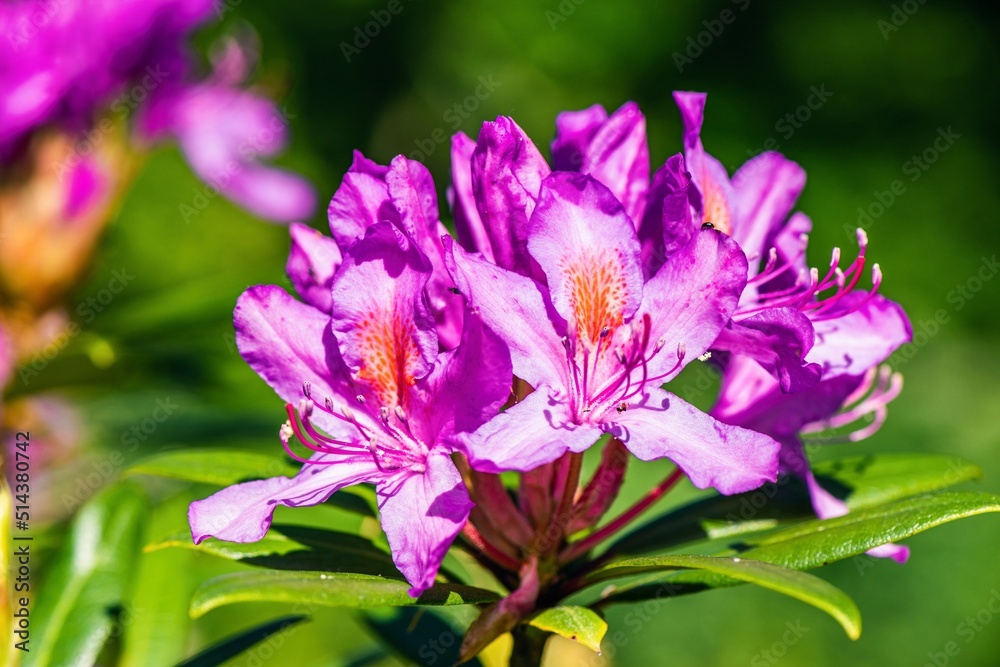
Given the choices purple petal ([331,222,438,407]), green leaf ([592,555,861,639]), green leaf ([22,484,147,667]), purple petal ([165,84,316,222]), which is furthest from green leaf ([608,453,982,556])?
purple petal ([165,84,316,222])

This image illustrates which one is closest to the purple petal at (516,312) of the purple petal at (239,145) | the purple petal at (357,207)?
the purple petal at (357,207)

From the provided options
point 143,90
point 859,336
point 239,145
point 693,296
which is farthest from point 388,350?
point 239,145

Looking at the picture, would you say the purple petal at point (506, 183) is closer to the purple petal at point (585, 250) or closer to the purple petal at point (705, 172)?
the purple petal at point (585, 250)

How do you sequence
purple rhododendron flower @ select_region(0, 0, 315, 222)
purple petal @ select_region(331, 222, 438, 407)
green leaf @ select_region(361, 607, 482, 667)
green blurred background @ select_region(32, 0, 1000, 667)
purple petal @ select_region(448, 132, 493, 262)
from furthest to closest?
green blurred background @ select_region(32, 0, 1000, 667)
purple rhododendron flower @ select_region(0, 0, 315, 222)
green leaf @ select_region(361, 607, 482, 667)
purple petal @ select_region(448, 132, 493, 262)
purple petal @ select_region(331, 222, 438, 407)

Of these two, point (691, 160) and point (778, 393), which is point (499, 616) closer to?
point (778, 393)

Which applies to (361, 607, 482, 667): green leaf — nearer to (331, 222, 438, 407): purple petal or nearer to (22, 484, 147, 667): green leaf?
(22, 484, 147, 667): green leaf

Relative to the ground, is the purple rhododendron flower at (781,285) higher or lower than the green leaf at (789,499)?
higher

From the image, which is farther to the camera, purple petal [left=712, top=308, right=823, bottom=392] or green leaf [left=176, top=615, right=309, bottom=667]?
green leaf [left=176, top=615, right=309, bottom=667]

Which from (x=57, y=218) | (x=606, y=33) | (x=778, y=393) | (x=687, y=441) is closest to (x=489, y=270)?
(x=687, y=441)
